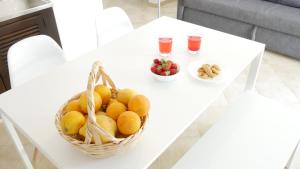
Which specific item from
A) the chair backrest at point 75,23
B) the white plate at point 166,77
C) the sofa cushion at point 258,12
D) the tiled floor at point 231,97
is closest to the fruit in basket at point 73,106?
the white plate at point 166,77

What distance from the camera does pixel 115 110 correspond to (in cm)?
83

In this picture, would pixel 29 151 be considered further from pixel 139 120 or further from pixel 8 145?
pixel 139 120

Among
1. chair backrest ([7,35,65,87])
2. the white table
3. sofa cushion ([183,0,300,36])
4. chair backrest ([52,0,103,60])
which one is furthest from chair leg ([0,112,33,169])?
sofa cushion ([183,0,300,36])

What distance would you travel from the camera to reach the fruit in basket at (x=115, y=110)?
2.72 feet

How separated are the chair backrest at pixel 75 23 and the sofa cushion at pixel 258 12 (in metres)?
1.18

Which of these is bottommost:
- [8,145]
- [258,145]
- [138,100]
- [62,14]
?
[8,145]

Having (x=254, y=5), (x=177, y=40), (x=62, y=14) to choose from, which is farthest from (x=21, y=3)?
(x=254, y=5)

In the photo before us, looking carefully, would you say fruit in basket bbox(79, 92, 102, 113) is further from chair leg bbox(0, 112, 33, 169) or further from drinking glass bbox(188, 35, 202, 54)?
drinking glass bbox(188, 35, 202, 54)

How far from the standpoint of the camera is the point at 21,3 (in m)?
1.88

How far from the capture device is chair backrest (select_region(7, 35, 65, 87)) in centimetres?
141

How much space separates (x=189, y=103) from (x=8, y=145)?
139cm

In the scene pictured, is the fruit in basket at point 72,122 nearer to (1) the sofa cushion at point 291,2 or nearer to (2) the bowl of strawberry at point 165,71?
(2) the bowl of strawberry at point 165,71

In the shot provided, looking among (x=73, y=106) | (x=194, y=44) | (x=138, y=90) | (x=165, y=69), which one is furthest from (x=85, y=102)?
(x=194, y=44)

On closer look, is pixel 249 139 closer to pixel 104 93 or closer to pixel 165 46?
pixel 165 46
